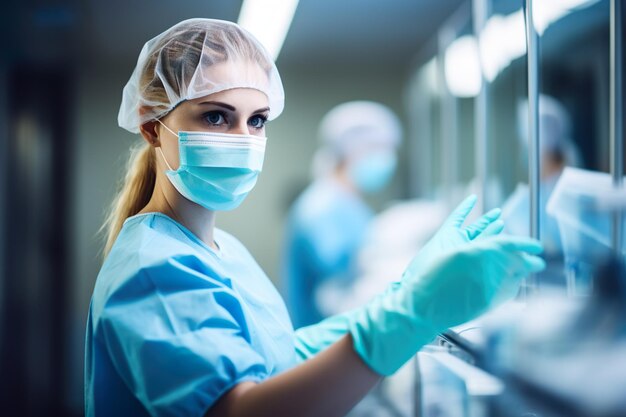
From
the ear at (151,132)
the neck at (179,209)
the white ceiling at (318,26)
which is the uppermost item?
the white ceiling at (318,26)

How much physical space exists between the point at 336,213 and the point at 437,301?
2021 mm

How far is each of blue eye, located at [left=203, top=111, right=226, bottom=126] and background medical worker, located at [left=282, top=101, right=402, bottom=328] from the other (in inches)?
67.4

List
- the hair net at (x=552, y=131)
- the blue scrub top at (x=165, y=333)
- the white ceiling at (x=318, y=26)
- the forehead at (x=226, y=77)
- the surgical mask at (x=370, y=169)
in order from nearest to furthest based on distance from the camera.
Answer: the blue scrub top at (x=165, y=333)
the forehead at (x=226, y=77)
the white ceiling at (x=318, y=26)
the hair net at (x=552, y=131)
the surgical mask at (x=370, y=169)

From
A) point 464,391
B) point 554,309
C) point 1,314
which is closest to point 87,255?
point 1,314

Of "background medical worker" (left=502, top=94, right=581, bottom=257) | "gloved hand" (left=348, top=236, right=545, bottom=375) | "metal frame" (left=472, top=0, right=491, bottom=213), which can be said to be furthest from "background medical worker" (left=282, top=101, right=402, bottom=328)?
"gloved hand" (left=348, top=236, right=545, bottom=375)

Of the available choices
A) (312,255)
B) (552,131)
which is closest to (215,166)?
(312,255)

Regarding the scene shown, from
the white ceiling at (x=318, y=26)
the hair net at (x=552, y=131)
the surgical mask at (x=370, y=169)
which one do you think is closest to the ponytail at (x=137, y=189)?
the white ceiling at (x=318, y=26)

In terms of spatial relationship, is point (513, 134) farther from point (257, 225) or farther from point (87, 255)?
point (87, 255)

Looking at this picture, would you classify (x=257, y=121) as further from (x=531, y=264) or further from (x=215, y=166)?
(x=531, y=264)

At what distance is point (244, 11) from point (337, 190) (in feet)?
4.97

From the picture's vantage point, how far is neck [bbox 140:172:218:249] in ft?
3.26

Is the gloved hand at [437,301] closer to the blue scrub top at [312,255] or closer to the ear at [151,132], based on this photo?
the ear at [151,132]

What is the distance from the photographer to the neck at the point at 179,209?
993 millimetres

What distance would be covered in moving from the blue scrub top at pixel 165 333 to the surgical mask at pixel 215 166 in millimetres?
72
